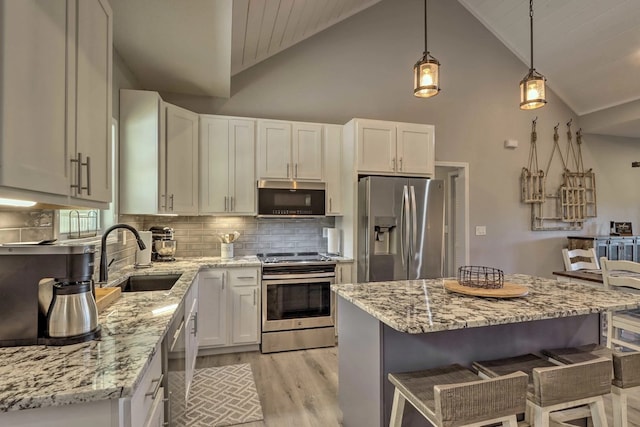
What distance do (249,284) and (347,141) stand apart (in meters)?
1.85

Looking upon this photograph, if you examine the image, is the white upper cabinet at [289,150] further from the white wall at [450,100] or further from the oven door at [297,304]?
the oven door at [297,304]

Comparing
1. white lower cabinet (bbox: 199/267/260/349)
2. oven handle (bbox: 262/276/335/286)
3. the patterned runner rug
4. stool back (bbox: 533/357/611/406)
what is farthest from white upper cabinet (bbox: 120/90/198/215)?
stool back (bbox: 533/357/611/406)

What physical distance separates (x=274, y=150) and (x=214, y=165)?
65 centimetres

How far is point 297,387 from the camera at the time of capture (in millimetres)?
2729

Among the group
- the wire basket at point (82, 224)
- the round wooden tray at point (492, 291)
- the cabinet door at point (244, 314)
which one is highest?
the wire basket at point (82, 224)

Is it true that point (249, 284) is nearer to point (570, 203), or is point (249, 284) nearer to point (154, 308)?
point (154, 308)

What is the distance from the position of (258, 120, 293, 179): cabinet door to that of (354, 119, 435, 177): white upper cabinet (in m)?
0.76

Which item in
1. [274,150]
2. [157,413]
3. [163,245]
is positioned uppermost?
[274,150]

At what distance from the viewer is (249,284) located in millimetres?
3367

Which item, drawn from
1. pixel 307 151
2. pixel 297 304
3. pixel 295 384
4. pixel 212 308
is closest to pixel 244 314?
pixel 212 308

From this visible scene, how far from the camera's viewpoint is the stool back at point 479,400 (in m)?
1.23

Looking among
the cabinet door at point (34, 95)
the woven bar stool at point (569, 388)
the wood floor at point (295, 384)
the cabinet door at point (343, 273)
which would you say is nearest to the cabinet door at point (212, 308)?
the wood floor at point (295, 384)

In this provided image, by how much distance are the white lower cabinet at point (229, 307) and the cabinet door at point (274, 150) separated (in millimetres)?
1057

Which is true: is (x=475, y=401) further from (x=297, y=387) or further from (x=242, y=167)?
(x=242, y=167)
